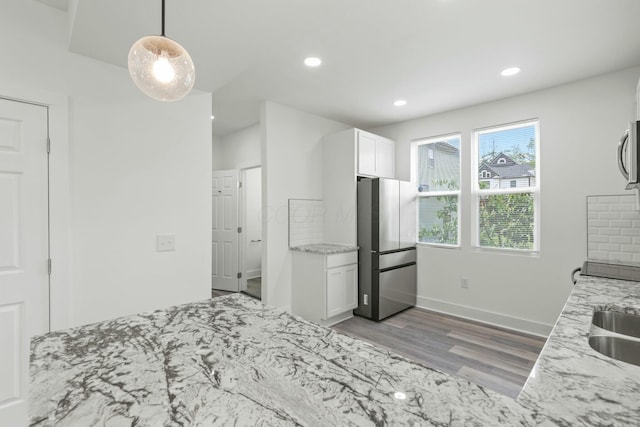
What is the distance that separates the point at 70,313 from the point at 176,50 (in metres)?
1.85

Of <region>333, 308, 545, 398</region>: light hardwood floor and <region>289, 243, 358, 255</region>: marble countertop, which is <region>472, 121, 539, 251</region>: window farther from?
<region>289, 243, 358, 255</region>: marble countertop

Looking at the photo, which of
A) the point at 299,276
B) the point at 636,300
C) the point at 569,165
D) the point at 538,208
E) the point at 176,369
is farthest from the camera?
the point at 299,276

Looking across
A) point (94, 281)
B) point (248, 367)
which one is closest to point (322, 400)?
point (248, 367)

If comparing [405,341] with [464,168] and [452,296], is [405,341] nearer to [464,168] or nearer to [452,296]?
[452,296]

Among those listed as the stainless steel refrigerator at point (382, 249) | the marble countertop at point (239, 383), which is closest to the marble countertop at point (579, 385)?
the marble countertop at point (239, 383)

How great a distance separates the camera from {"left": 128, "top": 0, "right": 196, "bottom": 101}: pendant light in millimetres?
1062

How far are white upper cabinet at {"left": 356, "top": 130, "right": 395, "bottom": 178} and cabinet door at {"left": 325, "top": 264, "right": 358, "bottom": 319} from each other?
128 cm

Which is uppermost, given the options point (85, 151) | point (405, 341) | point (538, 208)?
point (85, 151)

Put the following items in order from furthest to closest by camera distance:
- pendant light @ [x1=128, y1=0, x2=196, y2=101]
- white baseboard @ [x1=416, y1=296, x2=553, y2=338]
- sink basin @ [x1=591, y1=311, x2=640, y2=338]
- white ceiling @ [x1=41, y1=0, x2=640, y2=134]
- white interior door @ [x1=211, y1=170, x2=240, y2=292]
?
white interior door @ [x1=211, y1=170, x2=240, y2=292] → white baseboard @ [x1=416, y1=296, x2=553, y2=338] → white ceiling @ [x1=41, y1=0, x2=640, y2=134] → sink basin @ [x1=591, y1=311, x2=640, y2=338] → pendant light @ [x1=128, y1=0, x2=196, y2=101]

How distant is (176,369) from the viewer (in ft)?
2.55

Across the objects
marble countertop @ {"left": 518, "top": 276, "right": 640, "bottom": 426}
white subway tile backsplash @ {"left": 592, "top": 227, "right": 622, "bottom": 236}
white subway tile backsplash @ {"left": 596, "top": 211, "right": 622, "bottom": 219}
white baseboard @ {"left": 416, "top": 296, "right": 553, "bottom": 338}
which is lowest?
white baseboard @ {"left": 416, "top": 296, "right": 553, "bottom": 338}

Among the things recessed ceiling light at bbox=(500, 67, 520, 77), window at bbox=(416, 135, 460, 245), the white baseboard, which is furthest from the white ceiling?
the white baseboard

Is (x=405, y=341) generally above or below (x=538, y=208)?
below

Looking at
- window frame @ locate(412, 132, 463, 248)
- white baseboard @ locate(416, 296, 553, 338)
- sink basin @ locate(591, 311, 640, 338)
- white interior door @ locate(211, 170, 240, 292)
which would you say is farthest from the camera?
white interior door @ locate(211, 170, 240, 292)
